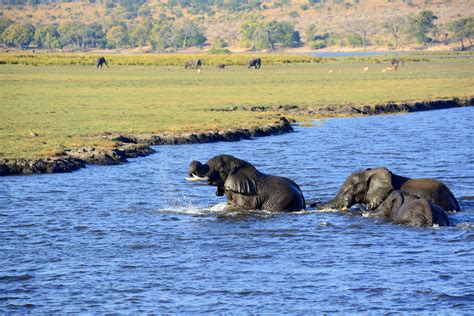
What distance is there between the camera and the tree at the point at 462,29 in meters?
138

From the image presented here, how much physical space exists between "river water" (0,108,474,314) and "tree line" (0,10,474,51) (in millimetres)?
127656

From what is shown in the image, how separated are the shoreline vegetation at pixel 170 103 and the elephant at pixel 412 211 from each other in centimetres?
957

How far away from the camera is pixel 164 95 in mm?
44375

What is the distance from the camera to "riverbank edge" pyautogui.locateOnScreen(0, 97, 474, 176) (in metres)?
22.4

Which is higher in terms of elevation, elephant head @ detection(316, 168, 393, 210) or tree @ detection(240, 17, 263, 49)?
tree @ detection(240, 17, 263, 49)

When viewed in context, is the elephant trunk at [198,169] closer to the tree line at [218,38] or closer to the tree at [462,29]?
the tree at [462,29]

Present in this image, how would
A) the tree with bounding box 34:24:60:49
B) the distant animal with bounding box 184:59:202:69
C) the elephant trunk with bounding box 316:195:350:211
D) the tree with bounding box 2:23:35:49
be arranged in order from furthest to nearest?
the tree with bounding box 34:24:60:49
the tree with bounding box 2:23:35:49
the distant animal with bounding box 184:59:202:69
the elephant trunk with bounding box 316:195:350:211

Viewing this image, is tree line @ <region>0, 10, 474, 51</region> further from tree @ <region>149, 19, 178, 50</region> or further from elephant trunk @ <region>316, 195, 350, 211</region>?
elephant trunk @ <region>316, 195, 350, 211</region>

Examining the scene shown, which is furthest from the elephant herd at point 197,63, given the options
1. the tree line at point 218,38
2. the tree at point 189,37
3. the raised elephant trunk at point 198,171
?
the tree at point 189,37

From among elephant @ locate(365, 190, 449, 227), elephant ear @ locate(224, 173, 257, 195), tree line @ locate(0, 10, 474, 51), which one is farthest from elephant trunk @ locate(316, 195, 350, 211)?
tree line @ locate(0, 10, 474, 51)

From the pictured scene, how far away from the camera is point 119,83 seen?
5400cm

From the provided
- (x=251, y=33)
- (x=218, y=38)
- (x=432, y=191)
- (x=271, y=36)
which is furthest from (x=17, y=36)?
(x=432, y=191)

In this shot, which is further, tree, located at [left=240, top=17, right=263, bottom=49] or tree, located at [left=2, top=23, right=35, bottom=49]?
tree, located at [left=240, top=17, right=263, bottom=49]

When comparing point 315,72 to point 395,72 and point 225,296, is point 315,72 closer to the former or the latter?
point 395,72
